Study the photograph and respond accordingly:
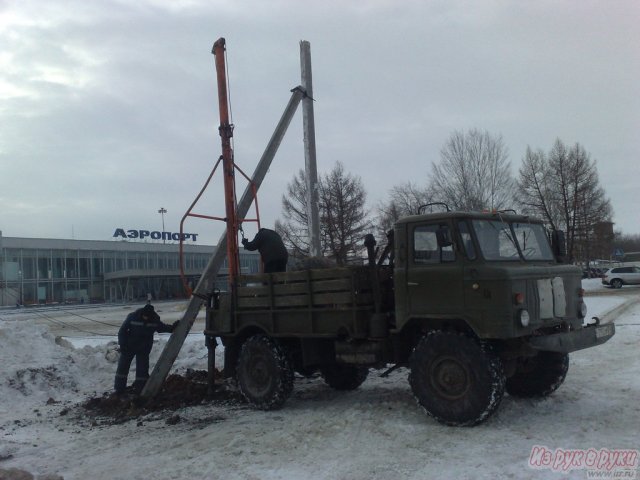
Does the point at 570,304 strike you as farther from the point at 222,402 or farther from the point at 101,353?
the point at 101,353

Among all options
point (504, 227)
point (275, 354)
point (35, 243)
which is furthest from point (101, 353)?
point (35, 243)

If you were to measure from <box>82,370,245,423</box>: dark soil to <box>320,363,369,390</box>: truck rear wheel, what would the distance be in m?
1.39

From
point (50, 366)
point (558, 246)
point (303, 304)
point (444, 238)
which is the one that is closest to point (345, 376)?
point (303, 304)

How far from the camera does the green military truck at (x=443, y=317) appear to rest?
6.30 metres

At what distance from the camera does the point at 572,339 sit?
6469mm

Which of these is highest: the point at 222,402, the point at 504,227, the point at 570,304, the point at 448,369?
the point at 504,227

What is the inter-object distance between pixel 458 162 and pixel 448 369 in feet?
85.8

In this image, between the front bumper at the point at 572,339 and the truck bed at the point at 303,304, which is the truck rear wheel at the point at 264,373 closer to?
the truck bed at the point at 303,304

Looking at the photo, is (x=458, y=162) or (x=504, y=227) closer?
(x=504, y=227)

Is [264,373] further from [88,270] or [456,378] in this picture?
[88,270]

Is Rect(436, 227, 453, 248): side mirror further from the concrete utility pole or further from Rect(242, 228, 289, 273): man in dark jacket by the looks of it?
the concrete utility pole

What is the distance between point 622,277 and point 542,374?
33.6 metres

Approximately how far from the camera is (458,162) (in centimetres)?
3139

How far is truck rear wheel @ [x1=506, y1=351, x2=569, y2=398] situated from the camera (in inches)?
294
